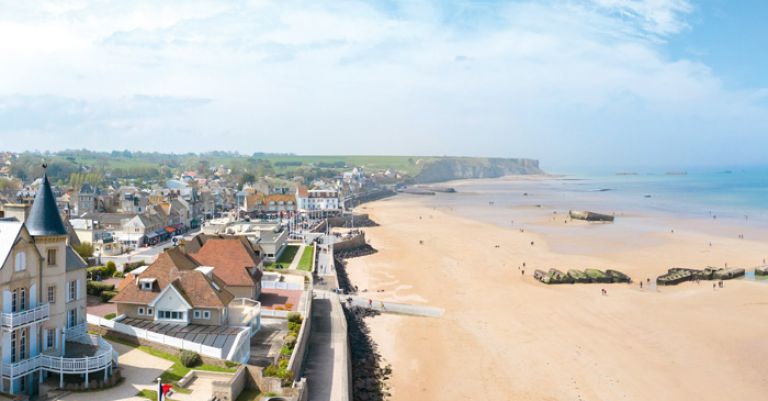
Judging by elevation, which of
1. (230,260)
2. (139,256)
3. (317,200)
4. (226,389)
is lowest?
(139,256)

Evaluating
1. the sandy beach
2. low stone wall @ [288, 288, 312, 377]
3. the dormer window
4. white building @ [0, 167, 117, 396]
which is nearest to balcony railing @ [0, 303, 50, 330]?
white building @ [0, 167, 117, 396]

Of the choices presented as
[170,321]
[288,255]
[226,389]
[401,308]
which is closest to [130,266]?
[288,255]

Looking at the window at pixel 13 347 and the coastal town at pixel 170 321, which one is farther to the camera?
the coastal town at pixel 170 321

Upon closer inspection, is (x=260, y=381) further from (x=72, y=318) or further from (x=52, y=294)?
(x=52, y=294)

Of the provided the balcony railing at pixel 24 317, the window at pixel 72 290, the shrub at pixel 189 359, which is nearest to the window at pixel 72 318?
the window at pixel 72 290

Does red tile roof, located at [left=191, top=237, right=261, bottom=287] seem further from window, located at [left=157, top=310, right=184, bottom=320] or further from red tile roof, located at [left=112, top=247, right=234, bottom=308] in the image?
window, located at [left=157, top=310, right=184, bottom=320]

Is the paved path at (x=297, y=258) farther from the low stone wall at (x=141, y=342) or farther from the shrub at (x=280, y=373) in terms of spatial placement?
the shrub at (x=280, y=373)

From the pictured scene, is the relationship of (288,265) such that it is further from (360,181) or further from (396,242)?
(360,181)

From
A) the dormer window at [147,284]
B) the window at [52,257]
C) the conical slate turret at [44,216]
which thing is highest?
the conical slate turret at [44,216]
